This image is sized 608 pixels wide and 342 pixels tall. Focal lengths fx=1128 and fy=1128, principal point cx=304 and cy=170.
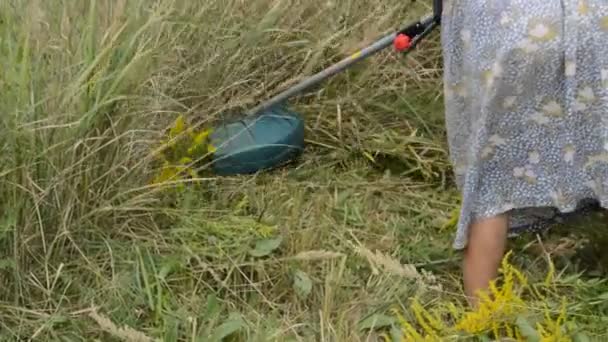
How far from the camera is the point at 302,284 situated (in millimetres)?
Answer: 2225

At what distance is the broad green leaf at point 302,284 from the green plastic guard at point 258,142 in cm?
47

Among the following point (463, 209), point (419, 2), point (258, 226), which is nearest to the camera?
point (463, 209)

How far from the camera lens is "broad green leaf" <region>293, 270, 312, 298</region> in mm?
2211

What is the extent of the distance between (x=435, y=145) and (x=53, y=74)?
1005 millimetres

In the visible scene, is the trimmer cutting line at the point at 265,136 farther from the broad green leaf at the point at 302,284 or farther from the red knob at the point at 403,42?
the broad green leaf at the point at 302,284

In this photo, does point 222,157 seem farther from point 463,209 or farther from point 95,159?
point 463,209

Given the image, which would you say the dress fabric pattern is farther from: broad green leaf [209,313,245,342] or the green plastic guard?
the green plastic guard

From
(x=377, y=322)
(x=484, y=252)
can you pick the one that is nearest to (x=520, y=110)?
(x=484, y=252)

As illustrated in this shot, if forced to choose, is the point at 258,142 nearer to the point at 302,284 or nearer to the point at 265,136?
the point at 265,136

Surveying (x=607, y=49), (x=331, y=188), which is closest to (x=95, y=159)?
(x=331, y=188)

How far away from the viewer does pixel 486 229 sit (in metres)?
2.08

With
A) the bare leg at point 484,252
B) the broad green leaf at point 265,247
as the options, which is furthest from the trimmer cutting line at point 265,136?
the bare leg at point 484,252

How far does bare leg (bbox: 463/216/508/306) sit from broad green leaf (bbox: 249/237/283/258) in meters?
0.42

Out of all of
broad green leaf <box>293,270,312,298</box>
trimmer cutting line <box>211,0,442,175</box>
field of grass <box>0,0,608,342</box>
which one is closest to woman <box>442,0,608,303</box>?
field of grass <box>0,0,608,342</box>
